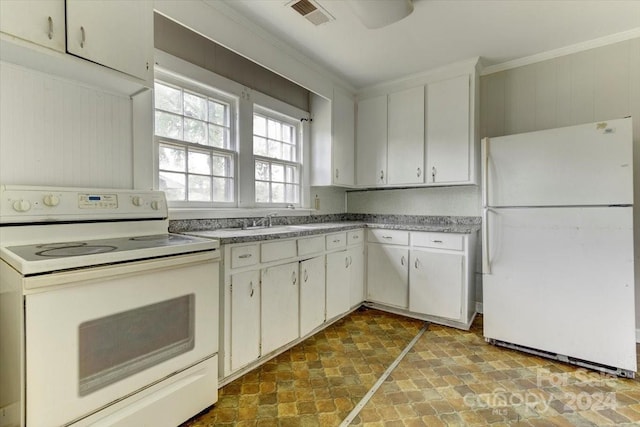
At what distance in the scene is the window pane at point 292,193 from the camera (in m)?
3.24

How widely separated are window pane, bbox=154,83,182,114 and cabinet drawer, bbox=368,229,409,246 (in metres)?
2.13

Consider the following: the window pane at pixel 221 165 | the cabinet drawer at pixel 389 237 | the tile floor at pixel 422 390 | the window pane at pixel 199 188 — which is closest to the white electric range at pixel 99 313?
the tile floor at pixel 422 390

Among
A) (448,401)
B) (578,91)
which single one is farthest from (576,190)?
(448,401)

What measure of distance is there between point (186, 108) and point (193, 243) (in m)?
1.30

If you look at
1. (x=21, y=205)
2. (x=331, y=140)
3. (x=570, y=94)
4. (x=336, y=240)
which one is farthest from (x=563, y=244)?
(x=21, y=205)

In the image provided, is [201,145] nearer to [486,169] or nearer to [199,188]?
[199,188]

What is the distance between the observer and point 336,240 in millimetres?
2738

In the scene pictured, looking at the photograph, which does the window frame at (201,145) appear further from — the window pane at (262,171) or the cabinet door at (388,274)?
the cabinet door at (388,274)

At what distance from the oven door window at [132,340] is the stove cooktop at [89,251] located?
0.24 m

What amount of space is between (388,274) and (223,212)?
175 centimetres

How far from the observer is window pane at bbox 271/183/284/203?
121 inches

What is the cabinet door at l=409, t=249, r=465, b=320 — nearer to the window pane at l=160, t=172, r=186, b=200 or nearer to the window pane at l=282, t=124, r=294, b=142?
the window pane at l=282, t=124, r=294, b=142

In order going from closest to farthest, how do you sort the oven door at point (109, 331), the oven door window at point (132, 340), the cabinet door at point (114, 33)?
the oven door at point (109, 331) < the oven door window at point (132, 340) < the cabinet door at point (114, 33)

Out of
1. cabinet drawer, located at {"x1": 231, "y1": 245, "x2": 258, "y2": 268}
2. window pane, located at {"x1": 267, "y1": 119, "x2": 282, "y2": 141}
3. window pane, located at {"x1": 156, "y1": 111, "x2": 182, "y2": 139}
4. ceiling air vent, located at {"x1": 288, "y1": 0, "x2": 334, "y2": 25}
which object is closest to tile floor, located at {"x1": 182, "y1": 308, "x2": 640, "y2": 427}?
cabinet drawer, located at {"x1": 231, "y1": 245, "x2": 258, "y2": 268}
